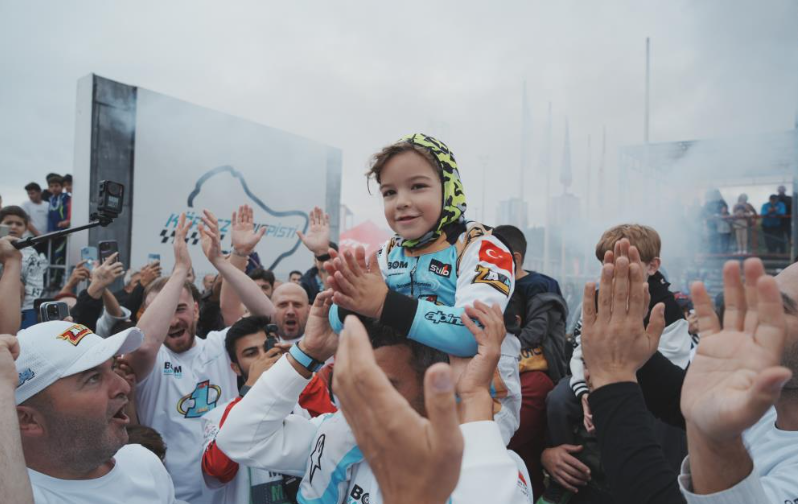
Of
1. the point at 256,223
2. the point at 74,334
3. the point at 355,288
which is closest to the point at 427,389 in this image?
the point at 355,288

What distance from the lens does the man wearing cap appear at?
1.68 metres

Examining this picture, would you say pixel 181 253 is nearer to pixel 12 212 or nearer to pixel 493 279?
pixel 493 279

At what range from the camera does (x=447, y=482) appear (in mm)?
646

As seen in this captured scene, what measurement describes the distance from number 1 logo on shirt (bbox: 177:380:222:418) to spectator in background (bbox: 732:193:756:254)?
11.3m

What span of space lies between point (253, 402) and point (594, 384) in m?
1.11

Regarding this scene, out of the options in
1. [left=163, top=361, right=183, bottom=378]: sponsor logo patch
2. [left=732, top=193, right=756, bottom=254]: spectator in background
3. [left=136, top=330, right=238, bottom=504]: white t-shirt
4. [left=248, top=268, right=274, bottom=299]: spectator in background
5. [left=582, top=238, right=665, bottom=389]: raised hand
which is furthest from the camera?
[left=732, top=193, right=756, bottom=254]: spectator in background

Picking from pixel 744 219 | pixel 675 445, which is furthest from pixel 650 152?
pixel 675 445

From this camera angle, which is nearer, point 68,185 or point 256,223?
point 68,185

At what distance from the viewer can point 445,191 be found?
6.64ft

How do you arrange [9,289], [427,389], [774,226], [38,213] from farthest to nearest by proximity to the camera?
[774,226] → [38,213] → [9,289] → [427,389]

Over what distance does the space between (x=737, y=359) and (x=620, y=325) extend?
0.28 metres

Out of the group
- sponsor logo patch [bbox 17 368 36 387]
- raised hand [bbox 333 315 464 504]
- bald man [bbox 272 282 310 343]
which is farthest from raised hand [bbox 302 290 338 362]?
bald man [bbox 272 282 310 343]

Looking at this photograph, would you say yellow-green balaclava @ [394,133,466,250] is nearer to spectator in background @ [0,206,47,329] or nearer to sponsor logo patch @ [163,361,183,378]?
sponsor logo patch @ [163,361,183,378]

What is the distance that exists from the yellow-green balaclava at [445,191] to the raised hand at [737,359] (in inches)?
41.2
